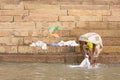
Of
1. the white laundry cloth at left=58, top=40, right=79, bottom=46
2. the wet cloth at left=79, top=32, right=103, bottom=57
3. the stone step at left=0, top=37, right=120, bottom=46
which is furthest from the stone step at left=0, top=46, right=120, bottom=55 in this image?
the wet cloth at left=79, top=32, right=103, bottom=57

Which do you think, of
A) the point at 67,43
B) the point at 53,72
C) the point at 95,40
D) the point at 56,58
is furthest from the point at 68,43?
the point at 53,72

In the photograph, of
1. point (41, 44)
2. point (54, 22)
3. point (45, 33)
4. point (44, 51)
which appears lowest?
point (44, 51)

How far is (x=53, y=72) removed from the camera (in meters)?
8.84

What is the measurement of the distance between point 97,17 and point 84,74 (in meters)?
5.11

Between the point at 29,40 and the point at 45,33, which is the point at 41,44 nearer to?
the point at 29,40

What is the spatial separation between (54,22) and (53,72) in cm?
442

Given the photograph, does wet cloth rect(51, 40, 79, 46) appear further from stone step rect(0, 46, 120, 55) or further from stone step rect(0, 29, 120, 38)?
stone step rect(0, 29, 120, 38)

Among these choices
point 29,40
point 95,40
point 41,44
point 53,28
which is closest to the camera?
point 95,40

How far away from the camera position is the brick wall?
1104cm

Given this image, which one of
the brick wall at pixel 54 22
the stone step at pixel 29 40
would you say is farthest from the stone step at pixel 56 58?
the stone step at pixel 29 40

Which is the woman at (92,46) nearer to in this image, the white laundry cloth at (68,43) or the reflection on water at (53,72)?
the reflection on water at (53,72)

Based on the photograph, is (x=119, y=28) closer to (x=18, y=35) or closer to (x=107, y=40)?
(x=107, y=40)

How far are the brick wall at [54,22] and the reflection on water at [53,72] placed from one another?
0.75 m

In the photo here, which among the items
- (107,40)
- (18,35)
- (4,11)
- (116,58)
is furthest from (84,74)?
(4,11)
